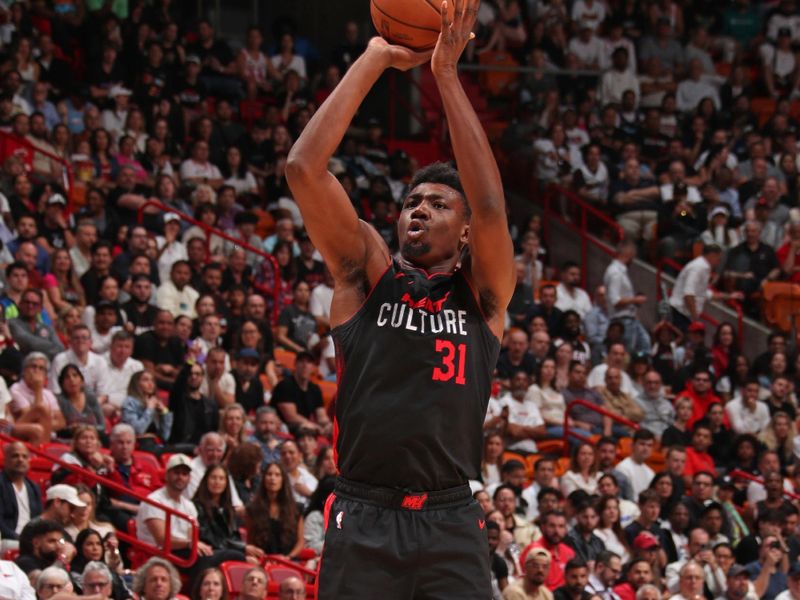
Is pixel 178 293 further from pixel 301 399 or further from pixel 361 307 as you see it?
pixel 361 307

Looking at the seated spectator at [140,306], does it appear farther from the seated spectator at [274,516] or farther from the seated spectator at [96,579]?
the seated spectator at [96,579]

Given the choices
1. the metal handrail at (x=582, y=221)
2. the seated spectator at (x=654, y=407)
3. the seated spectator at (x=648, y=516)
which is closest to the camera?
the seated spectator at (x=648, y=516)

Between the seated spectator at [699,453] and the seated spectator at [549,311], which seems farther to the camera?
the seated spectator at [549,311]

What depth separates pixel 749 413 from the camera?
49.1 ft

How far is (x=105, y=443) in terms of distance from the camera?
37.6ft

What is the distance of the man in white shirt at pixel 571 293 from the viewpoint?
648 inches

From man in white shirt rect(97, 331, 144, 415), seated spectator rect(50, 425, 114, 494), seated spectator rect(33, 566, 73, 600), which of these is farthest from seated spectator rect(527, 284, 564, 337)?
seated spectator rect(33, 566, 73, 600)

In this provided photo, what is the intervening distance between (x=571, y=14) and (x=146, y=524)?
12664 millimetres

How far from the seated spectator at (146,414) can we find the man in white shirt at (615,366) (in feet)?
15.8

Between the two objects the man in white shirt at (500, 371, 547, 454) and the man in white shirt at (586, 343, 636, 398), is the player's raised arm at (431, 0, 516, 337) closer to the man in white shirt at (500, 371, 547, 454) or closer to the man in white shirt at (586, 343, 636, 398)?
the man in white shirt at (500, 371, 547, 454)

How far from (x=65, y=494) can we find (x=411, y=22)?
5.80 meters

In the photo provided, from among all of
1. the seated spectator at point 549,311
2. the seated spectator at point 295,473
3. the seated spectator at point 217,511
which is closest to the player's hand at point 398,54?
the seated spectator at point 217,511

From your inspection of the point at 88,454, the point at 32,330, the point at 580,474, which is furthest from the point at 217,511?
the point at 580,474

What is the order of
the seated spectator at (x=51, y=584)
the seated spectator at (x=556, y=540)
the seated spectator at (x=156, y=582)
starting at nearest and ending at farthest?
the seated spectator at (x=51, y=584) < the seated spectator at (x=156, y=582) < the seated spectator at (x=556, y=540)
